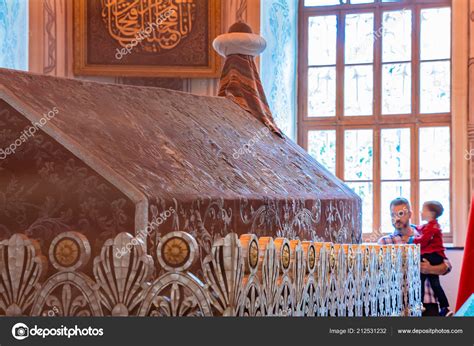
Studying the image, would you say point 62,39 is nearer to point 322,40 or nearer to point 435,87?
point 322,40

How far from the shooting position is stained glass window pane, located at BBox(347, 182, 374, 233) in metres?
8.54

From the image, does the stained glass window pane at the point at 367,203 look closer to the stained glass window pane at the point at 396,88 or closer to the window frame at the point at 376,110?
the window frame at the point at 376,110

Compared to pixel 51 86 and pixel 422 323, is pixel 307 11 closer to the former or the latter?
pixel 51 86

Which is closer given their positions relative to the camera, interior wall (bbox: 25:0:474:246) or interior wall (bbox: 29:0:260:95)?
interior wall (bbox: 25:0:474:246)

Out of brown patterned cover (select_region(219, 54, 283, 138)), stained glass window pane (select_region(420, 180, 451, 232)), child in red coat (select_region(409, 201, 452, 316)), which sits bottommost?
child in red coat (select_region(409, 201, 452, 316))

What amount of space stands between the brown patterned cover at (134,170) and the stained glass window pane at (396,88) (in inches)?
216

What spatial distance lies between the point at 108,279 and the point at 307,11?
7282mm

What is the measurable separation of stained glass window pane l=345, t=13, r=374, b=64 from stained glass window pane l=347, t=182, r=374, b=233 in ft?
3.89

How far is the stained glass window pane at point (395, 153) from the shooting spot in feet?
28.0

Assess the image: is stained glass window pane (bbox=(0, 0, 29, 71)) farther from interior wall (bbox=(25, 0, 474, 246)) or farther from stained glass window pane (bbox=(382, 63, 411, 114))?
stained glass window pane (bbox=(382, 63, 411, 114))

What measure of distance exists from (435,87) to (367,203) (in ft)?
4.11

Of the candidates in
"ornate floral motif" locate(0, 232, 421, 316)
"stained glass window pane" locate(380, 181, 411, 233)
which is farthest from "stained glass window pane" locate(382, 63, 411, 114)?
"ornate floral motif" locate(0, 232, 421, 316)

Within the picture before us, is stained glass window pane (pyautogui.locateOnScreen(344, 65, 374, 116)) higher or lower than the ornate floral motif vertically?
higher

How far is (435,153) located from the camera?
8477mm
